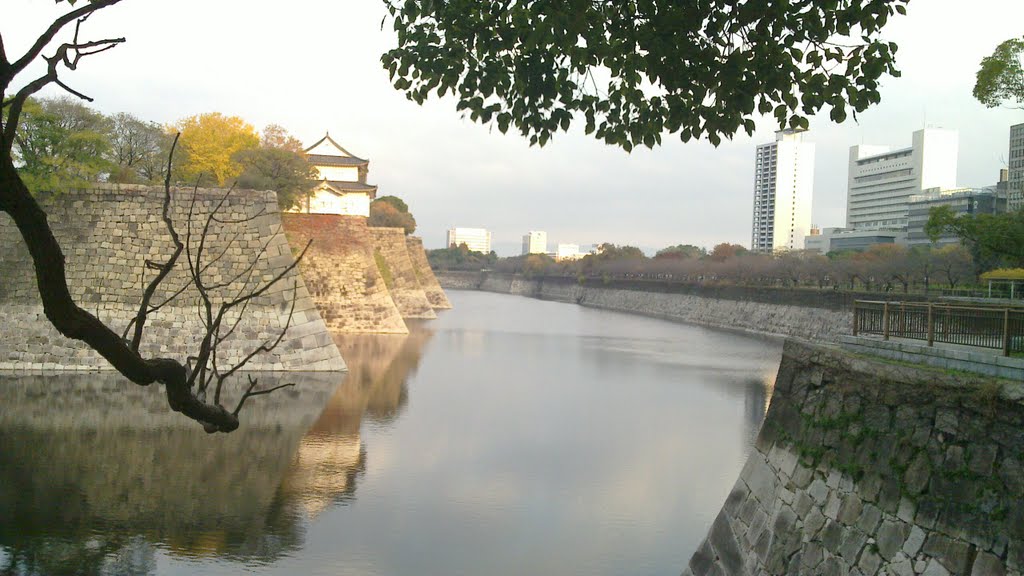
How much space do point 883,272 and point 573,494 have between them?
32.6 meters

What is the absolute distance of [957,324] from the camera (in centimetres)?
719

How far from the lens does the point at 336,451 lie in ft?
37.3

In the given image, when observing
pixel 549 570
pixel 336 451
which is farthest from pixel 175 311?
pixel 549 570

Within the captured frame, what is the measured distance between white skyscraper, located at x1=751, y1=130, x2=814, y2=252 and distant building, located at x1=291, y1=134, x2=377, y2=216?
285 feet

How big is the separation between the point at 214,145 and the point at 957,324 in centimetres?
2706

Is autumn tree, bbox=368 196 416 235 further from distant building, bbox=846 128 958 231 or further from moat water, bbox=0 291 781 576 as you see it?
distant building, bbox=846 128 958 231

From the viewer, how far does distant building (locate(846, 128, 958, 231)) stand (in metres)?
88.2

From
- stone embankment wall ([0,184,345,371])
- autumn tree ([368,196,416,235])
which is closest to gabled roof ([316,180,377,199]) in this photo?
autumn tree ([368,196,416,235])

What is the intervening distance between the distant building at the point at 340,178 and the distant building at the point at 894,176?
201 ft

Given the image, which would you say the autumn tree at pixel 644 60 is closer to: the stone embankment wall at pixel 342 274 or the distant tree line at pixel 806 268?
the stone embankment wall at pixel 342 274

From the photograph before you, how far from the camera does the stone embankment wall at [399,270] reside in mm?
39000

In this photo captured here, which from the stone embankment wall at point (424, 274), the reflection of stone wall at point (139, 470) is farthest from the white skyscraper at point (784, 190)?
the reflection of stone wall at point (139, 470)

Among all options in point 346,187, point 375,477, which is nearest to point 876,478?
point 375,477

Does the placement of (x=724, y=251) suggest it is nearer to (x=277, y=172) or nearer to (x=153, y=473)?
(x=277, y=172)
